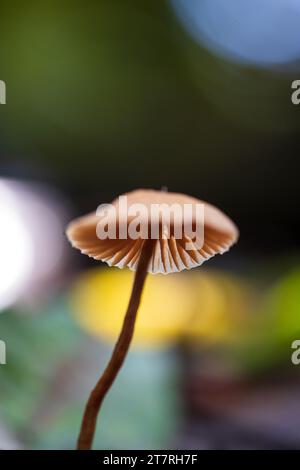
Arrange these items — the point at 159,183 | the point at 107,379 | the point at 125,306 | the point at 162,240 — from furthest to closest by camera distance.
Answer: the point at 159,183
the point at 125,306
the point at 162,240
the point at 107,379

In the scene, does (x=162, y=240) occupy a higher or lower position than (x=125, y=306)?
lower

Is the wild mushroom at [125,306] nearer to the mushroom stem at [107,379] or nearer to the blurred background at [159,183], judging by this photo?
the blurred background at [159,183]

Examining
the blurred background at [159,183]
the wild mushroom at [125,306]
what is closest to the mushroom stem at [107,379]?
the blurred background at [159,183]

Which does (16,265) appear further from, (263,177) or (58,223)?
(263,177)

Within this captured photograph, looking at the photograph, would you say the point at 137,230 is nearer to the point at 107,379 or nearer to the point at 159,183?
the point at 107,379

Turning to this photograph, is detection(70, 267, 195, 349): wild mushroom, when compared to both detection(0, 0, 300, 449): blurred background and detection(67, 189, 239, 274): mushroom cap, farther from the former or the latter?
detection(67, 189, 239, 274): mushroom cap

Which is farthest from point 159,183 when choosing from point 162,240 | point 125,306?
point 162,240

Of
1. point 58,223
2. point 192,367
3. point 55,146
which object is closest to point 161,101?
point 55,146
